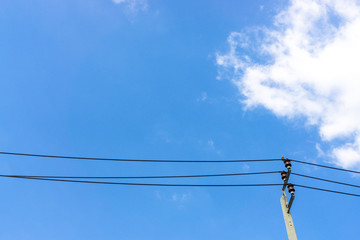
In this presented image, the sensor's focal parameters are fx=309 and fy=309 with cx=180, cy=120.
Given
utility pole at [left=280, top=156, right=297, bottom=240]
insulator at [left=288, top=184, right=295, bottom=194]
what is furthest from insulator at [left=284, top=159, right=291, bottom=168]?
insulator at [left=288, top=184, right=295, bottom=194]

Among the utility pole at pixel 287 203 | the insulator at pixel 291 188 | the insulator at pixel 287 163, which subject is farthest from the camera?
the insulator at pixel 287 163

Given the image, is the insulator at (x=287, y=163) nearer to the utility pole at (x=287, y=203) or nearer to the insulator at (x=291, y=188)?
the utility pole at (x=287, y=203)

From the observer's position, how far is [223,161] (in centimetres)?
1374

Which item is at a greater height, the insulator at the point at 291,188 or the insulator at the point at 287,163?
the insulator at the point at 287,163

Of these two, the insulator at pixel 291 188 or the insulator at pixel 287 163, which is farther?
the insulator at pixel 287 163

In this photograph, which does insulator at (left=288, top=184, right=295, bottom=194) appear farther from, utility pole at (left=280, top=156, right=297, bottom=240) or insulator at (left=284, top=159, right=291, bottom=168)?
insulator at (left=284, top=159, right=291, bottom=168)

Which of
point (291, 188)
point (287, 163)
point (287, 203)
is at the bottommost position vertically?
point (287, 203)

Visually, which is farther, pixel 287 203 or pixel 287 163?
pixel 287 163

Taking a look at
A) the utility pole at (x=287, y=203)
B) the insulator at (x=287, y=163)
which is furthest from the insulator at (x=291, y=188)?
the insulator at (x=287, y=163)

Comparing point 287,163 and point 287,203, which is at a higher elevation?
point 287,163

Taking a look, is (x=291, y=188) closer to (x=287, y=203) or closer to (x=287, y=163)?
(x=287, y=203)

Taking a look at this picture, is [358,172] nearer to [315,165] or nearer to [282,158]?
[315,165]

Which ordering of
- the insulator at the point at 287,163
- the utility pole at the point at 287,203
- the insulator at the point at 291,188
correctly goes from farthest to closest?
1. the insulator at the point at 287,163
2. the insulator at the point at 291,188
3. the utility pole at the point at 287,203

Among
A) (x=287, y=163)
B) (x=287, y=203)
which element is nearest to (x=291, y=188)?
(x=287, y=203)
